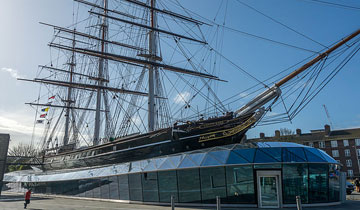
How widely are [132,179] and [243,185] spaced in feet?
26.7

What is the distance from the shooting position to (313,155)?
14.3 m

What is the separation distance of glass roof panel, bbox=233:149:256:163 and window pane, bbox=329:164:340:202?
14.7 ft

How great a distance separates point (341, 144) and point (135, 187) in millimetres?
55257

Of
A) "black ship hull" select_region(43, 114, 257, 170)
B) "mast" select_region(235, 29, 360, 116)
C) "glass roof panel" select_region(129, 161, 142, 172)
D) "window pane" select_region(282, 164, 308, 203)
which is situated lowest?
"window pane" select_region(282, 164, 308, 203)

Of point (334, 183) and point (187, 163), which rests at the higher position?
point (187, 163)

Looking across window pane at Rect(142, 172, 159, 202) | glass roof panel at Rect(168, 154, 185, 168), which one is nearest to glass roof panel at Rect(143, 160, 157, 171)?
window pane at Rect(142, 172, 159, 202)

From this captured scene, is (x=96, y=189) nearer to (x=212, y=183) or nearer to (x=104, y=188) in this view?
(x=104, y=188)

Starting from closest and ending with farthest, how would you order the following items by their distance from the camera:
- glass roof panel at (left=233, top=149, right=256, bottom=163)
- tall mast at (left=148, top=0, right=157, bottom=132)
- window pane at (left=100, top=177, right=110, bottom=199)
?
glass roof panel at (left=233, top=149, right=256, bottom=163) < window pane at (left=100, top=177, right=110, bottom=199) < tall mast at (left=148, top=0, right=157, bottom=132)

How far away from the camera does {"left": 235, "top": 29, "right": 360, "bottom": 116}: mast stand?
1518 centimetres

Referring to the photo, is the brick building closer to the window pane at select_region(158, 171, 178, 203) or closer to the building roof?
the building roof

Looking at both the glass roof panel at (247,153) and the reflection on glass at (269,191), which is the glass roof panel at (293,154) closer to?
the reflection on glass at (269,191)

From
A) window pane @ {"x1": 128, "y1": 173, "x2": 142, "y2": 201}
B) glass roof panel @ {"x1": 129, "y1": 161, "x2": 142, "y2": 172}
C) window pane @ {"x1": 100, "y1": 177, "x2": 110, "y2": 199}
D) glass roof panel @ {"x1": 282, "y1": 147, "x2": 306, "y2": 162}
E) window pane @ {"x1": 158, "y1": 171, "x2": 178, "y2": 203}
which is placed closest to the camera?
glass roof panel @ {"x1": 282, "y1": 147, "x2": 306, "y2": 162}

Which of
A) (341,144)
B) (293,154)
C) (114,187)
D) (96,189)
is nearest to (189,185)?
(293,154)

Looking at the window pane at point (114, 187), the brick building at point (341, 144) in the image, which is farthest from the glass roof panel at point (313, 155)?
the brick building at point (341, 144)
